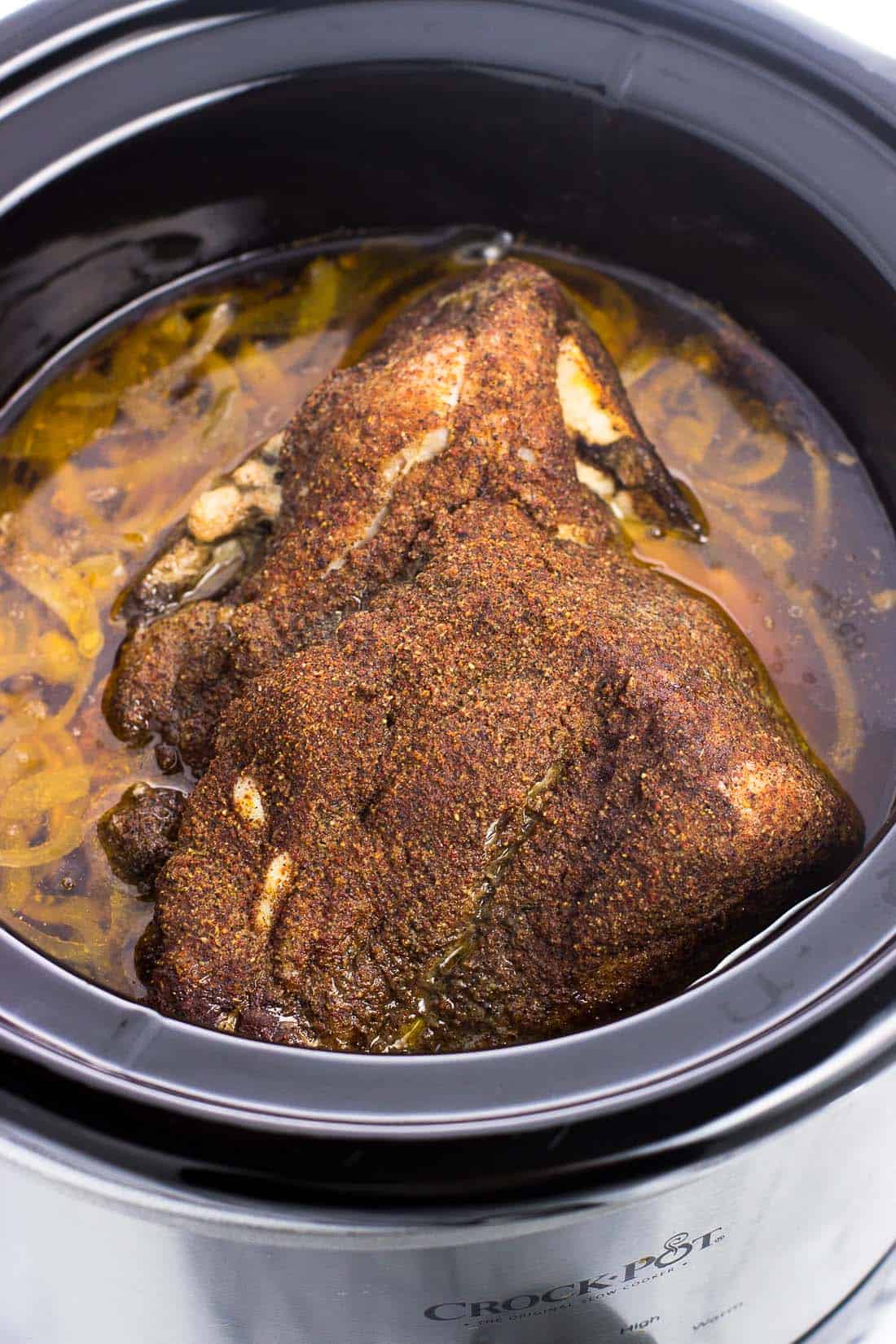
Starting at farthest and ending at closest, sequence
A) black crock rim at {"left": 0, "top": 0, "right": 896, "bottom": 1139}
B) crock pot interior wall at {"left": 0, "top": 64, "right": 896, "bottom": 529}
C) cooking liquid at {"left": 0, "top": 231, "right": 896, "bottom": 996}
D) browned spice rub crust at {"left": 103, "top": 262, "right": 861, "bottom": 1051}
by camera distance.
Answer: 1. crock pot interior wall at {"left": 0, "top": 64, "right": 896, "bottom": 529}
2. cooking liquid at {"left": 0, "top": 231, "right": 896, "bottom": 996}
3. browned spice rub crust at {"left": 103, "top": 262, "right": 861, "bottom": 1051}
4. black crock rim at {"left": 0, "top": 0, "right": 896, "bottom": 1139}

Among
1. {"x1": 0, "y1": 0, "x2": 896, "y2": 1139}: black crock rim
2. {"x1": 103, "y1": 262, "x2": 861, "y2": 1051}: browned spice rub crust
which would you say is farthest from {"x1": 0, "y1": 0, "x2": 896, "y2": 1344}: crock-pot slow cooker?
{"x1": 103, "y1": 262, "x2": 861, "y2": 1051}: browned spice rub crust

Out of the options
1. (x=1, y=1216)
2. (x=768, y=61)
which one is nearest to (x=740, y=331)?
(x=768, y=61)

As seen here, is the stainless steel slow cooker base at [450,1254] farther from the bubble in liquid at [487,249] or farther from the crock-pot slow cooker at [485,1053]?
the bubble in liquid at [487,249]

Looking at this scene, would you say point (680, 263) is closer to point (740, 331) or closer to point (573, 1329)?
point (740, 331)

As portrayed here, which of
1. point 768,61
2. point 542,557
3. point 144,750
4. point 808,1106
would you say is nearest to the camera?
point 808,1106

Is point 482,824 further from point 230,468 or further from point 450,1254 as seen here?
point 230,468

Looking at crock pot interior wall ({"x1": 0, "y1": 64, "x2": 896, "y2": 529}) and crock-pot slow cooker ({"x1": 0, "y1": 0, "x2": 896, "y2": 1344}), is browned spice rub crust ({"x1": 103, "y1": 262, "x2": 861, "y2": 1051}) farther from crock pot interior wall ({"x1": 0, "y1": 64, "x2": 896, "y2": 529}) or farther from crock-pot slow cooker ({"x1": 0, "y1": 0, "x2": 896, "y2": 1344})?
crock pot interior wall ({"x1": 0, "y1": 64, "x2": 896, "y2": 529})

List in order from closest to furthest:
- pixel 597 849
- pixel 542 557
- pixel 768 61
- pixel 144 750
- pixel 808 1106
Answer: pixel 808 1106 → pixel 597 849 → pixel 542 557 → pixel 144 750 → pixel 768 61
